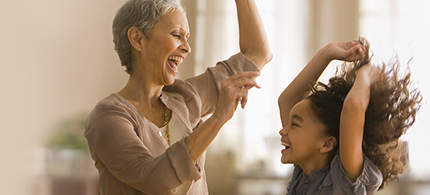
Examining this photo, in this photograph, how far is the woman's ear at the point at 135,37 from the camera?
1215mm

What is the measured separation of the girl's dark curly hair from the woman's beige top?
0.36 meters

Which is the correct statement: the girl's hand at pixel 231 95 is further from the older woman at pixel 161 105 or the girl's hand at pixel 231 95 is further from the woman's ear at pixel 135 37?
the woman's ear at pixel 135 37

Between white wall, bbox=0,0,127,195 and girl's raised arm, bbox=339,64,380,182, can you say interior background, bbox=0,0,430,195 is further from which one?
girl's raised arm, bbox=339,64,380,182

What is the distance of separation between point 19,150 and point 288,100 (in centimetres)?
129

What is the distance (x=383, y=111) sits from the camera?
103cm

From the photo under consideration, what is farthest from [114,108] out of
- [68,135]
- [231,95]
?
[68,135]

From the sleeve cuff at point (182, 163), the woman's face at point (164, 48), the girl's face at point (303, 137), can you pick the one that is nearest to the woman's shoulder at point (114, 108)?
the woman's face at point (164, 48)

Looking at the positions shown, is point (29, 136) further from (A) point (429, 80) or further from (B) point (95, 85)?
(A) point (429, 80)

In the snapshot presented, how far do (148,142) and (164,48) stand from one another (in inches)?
12.6

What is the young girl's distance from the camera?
0.99 m

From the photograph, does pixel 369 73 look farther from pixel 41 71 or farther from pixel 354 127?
pixel 41 71

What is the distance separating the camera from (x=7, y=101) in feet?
5.15

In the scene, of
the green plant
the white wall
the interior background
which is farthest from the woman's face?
the interior background

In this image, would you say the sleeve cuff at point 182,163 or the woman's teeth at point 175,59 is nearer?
the sleeve cuff at point 182,163
